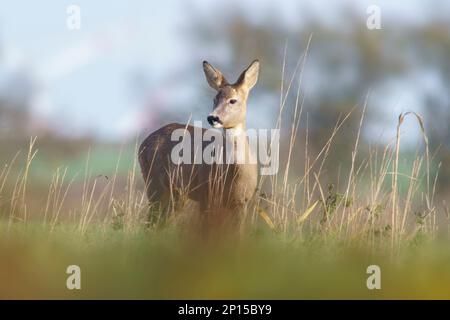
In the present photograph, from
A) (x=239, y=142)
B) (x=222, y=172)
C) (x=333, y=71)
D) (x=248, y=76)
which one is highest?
(x=333, y=71)

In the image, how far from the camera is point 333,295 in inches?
136

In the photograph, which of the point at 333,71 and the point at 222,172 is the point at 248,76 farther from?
the point at 333,71

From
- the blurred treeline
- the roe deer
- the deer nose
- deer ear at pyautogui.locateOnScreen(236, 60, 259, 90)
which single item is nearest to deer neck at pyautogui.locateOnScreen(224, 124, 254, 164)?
the roe deer

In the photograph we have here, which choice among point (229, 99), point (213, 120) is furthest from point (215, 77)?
point (213, 120)

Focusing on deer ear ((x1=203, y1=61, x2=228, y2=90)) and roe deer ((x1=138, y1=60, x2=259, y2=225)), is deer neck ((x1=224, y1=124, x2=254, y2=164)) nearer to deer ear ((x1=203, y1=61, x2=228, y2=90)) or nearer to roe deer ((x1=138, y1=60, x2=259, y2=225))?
roe deer ((x1=138, y1=60, x2=259, y2=225))

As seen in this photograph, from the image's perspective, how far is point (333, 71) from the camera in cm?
2062

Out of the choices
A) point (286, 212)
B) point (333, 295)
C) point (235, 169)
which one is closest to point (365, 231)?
point (286, 212)

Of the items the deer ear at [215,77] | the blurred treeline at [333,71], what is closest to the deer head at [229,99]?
the deer ear at [215,77]

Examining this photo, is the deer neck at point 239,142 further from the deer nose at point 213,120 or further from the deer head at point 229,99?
the deer nose at point 213,120

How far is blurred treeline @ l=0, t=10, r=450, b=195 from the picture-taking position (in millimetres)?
18984

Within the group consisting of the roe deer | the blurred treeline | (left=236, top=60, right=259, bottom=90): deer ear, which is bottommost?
the roe deer
